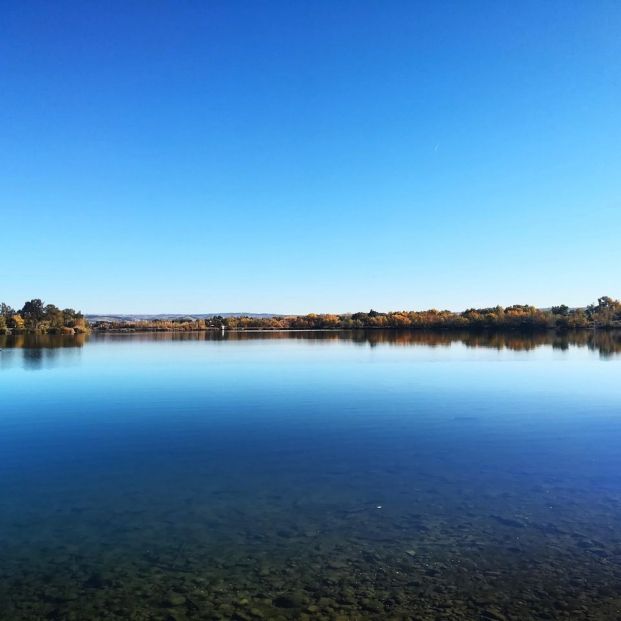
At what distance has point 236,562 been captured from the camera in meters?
7.47

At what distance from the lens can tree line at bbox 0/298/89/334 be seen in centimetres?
12494

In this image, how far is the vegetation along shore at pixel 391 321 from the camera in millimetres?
134250

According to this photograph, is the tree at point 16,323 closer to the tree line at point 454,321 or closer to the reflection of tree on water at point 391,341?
the reflection of tree on water at point 391,341

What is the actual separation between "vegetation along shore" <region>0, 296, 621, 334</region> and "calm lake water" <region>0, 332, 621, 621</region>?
114371 mm

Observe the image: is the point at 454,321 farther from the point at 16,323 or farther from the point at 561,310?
the point at 16,323

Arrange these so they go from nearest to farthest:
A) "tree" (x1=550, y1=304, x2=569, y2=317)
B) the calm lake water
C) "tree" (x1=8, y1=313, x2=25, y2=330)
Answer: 1. the calm lake water
2. "tree" (x1=8, y1=313, x2=25, y2=330)
3. "tree" (x1=550, y1=304, x2=569, y2=317)

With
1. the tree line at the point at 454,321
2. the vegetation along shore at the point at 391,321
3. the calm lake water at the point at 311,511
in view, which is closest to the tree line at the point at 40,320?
the vegetation along shore at the point at 391,321

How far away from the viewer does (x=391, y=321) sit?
543 feet

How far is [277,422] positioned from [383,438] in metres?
4.06

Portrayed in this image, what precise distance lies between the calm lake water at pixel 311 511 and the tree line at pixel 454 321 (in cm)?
12802

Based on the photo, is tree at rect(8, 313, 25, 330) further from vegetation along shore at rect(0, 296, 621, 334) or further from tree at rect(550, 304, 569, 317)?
tree at rect(550, 304, 569, 317)

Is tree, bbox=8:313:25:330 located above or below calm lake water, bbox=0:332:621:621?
above

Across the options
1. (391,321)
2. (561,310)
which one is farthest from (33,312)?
(561,310)

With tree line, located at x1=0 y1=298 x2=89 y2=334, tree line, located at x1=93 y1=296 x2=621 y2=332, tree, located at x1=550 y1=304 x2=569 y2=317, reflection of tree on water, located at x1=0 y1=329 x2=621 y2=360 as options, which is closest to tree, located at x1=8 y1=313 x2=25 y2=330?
tree line, located at x1=0 y1=298 x2=89 y2=334
